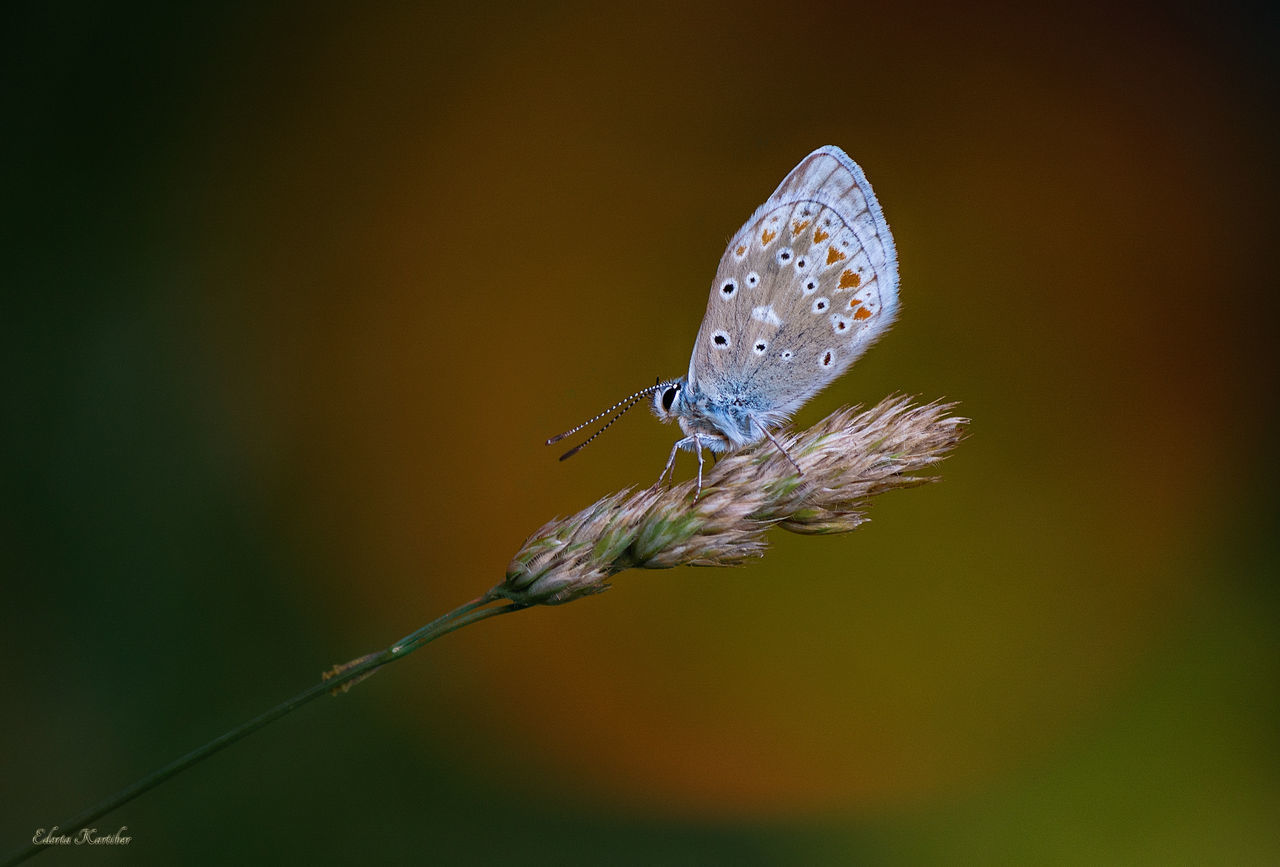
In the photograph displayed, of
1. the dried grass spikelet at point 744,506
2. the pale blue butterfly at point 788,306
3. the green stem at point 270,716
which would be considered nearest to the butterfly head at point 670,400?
the pale blue butterfly at point 788,306

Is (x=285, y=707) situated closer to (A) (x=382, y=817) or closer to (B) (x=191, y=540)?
(A) (x=382, y=817)

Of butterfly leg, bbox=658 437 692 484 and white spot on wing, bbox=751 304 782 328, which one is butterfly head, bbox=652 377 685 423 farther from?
white spot on wing, bbox=751 304 782 328

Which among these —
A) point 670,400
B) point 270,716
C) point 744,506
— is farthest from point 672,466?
point 270,716

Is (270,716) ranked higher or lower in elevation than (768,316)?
lower

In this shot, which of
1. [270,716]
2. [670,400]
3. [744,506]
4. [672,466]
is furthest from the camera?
[670,400]

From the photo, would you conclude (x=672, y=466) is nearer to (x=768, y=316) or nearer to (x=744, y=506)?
(x=744, y=506)
